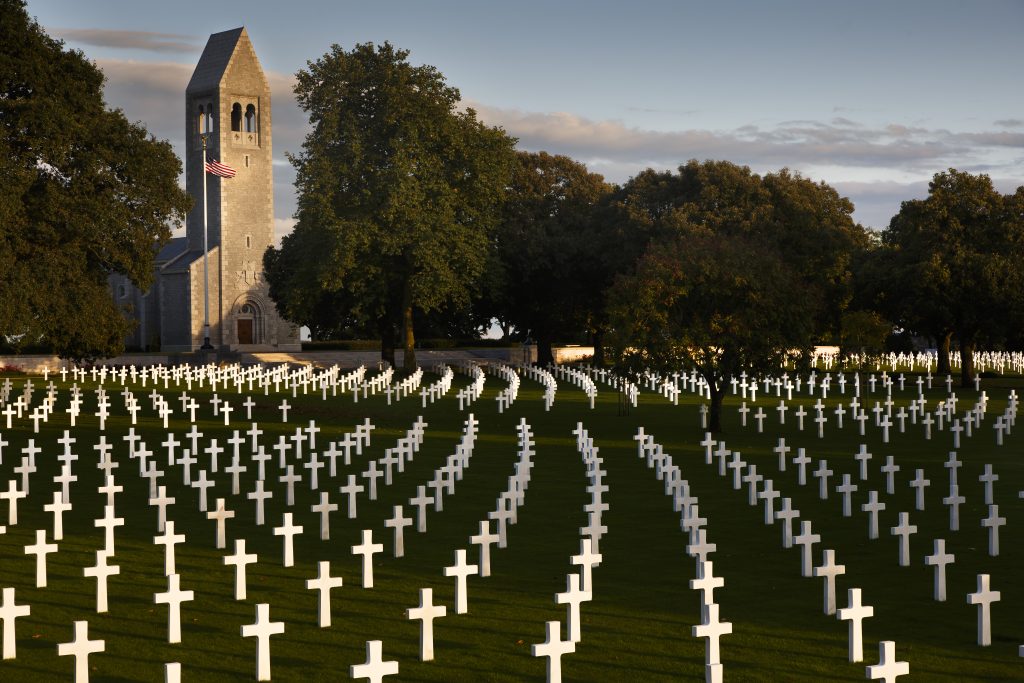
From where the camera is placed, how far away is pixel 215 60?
8281 cm

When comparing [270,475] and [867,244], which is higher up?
[867,244]

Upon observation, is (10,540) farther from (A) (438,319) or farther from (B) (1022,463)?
(A) (438,319)

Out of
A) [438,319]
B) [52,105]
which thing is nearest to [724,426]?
[52,105]

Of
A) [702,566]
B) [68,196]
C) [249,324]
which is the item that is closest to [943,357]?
[68,196]

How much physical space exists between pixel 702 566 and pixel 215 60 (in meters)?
77.5

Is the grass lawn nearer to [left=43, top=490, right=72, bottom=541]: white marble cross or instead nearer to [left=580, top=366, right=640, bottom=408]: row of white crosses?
[left=43, top=490, right=72, bottom=541]: white marble cross

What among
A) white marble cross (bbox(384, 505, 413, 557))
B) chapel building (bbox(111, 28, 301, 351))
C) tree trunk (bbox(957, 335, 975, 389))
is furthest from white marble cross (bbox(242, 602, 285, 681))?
chapel building (bbox(111, 28, 301, 351))

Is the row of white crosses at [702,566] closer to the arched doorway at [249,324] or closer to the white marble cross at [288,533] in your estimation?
the white marble cross at [288,533]

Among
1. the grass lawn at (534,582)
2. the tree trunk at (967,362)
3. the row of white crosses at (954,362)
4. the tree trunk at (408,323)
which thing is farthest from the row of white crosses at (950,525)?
the row of white crosses at (954,362)

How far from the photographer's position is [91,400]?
1563 inches

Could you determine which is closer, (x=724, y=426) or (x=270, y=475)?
(x=270, y=475)

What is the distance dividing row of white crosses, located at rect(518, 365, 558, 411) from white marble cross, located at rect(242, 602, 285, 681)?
92.6 feet

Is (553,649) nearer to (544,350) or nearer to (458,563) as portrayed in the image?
(458,563)

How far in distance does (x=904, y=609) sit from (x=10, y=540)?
32.7 feet
